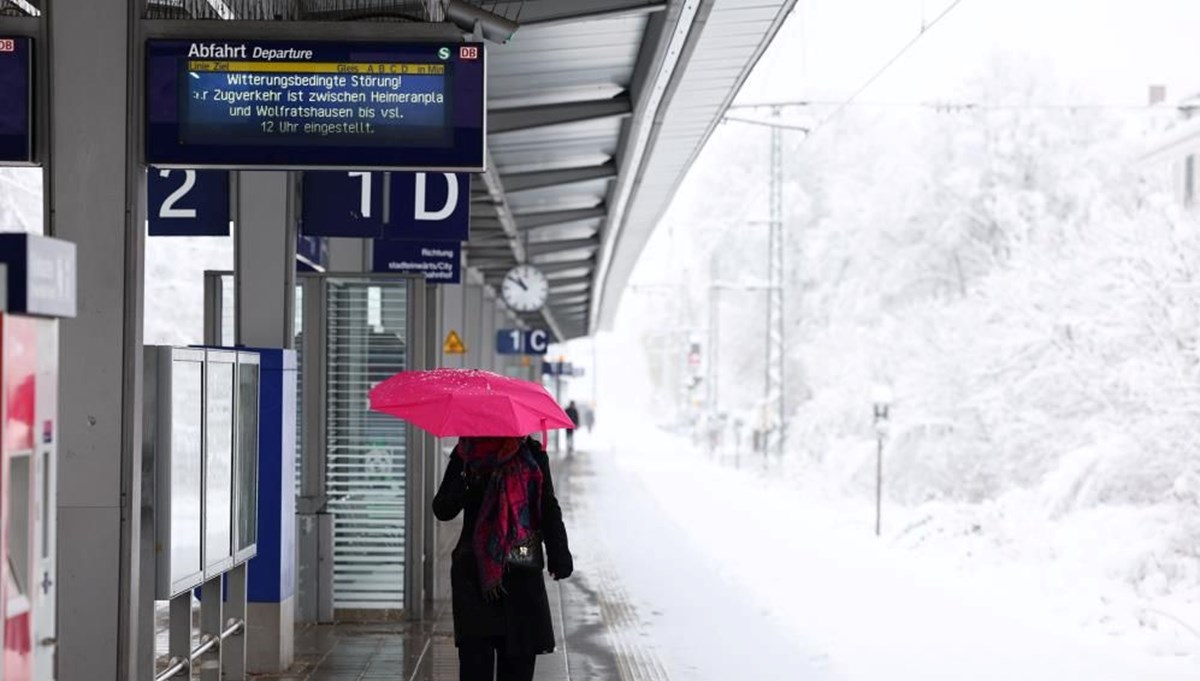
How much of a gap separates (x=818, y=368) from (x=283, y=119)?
3848 cm

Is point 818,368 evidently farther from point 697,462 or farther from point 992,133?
point 992,133

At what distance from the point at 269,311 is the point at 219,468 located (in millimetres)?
1807

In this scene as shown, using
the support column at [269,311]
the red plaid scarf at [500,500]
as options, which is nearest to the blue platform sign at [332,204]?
the support column at [269,311]

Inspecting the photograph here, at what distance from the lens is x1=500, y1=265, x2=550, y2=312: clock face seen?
22.1 m

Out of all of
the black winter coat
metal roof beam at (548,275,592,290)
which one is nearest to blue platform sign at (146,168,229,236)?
the black winter coat

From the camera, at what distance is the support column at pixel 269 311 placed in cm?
947

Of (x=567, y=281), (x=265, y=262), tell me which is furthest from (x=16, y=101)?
(x=567, y=281)

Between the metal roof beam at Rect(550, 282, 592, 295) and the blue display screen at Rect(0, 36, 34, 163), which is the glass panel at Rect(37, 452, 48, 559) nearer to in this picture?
the blue display screen at Rect(0, 36, 34, 163)

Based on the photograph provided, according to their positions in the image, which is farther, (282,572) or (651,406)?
(651,406)

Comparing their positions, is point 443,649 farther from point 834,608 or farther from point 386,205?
point 834,608

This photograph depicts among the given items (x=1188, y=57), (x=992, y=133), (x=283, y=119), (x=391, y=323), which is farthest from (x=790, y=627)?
(x=992, y=133)

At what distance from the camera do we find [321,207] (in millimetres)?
10312

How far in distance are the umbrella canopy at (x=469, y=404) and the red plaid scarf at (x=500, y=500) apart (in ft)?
0.35

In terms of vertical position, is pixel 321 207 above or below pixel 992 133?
below
